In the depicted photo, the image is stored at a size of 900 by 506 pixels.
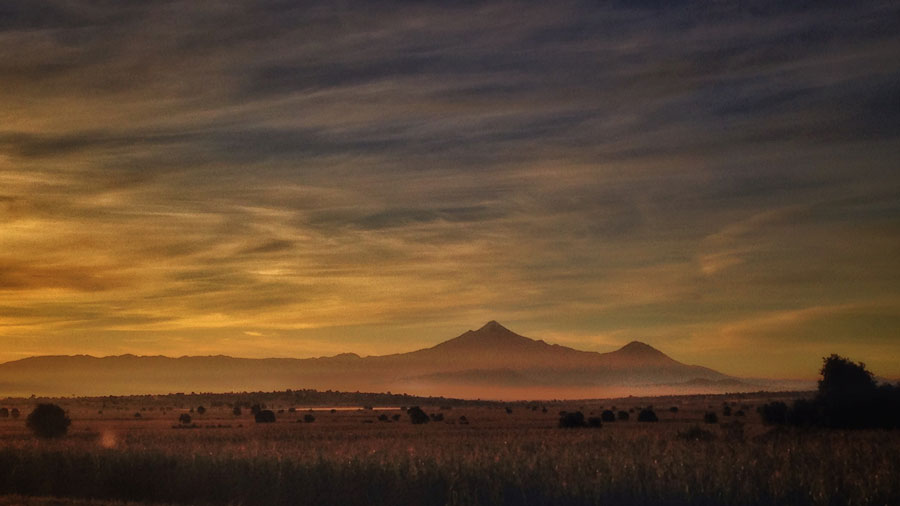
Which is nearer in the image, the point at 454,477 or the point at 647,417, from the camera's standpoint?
the point at 454,477

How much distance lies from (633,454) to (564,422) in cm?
4802

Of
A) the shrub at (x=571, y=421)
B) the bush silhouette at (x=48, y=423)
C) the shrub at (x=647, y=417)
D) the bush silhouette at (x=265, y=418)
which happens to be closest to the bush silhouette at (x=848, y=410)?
the shrub at (x=571, y=421)

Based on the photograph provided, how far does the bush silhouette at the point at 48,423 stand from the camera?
2980 inches

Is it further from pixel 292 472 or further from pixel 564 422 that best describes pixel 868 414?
pixel 292 472

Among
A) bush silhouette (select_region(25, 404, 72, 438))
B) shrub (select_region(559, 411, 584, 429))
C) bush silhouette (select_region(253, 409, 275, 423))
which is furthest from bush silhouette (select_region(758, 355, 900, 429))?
bush silhouette (select_region(25, 404, 72, 438))

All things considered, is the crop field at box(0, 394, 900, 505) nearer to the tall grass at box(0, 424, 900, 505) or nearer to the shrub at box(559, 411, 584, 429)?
the tall grass at box(0, 424, 900, 505)

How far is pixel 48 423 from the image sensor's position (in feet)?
250

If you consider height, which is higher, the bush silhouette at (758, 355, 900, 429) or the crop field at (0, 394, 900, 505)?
the bush silhouette at (758, 355, 900, 429)

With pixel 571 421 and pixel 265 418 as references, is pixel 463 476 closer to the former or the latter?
pixel 571 421

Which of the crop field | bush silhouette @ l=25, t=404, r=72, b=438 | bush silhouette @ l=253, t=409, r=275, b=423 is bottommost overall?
the crop field

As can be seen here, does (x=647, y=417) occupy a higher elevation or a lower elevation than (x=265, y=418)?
higher

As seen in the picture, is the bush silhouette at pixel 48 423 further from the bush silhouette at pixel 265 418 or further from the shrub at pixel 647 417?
the shrub at pixel 647 417

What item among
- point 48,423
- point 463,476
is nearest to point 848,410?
point 463,476

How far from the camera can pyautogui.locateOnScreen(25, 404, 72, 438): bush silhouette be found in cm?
7569
